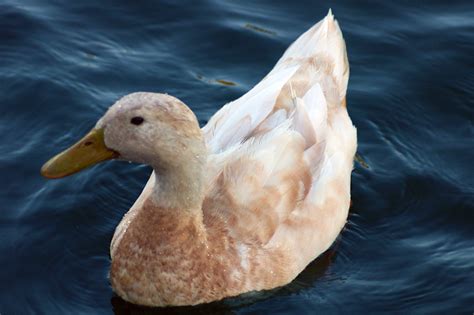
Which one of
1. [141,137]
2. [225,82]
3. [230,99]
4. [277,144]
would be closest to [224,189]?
[277,144]

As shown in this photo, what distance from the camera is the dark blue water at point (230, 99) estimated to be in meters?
8.16

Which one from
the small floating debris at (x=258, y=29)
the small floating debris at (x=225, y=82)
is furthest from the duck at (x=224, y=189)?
the small floating debris at (x=258, y=29)

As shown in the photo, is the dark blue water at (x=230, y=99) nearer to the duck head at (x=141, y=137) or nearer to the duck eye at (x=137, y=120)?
the duck head at (x=141, y=137)

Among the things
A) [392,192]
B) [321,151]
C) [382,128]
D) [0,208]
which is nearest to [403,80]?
[382,128]

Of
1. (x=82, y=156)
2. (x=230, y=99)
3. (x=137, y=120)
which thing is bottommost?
(x=230, y=99)

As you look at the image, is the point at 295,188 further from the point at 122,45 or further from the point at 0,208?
the point at 122,45

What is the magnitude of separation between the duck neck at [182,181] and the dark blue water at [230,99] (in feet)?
2.56

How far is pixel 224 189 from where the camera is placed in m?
7.98

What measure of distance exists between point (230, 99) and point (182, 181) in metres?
2.95

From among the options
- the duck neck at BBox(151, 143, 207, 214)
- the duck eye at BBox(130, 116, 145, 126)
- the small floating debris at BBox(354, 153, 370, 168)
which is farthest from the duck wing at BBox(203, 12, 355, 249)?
the duck eye at BBox(130, 116, 145, 126)

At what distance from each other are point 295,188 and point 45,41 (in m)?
3.65

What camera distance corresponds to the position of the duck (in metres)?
7.35

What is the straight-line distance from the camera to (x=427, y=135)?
10062 millimetres

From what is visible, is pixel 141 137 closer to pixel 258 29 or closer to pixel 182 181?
pixel 182 181
